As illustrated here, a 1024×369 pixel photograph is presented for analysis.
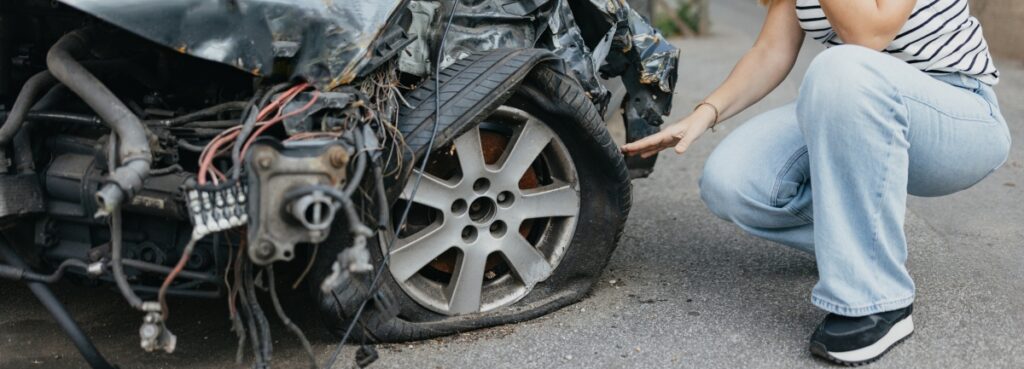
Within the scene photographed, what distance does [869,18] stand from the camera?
2.72m

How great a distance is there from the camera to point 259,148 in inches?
83.4

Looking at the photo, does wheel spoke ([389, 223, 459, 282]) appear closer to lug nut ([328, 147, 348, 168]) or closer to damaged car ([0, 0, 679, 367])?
damaged car ([0, 0, 679, 367])

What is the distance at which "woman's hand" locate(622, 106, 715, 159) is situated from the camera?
3.04 metres

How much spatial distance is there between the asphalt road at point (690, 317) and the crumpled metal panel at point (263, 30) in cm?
80

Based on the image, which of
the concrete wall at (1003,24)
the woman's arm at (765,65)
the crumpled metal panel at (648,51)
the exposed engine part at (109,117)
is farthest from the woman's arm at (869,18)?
the concrete wall at (1003,24)

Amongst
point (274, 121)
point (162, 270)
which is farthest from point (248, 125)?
point (162, 270)

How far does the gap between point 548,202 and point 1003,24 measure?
587 centimetres

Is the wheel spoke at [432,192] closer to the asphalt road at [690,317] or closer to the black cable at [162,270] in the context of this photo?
the asphalt road at [690,317]

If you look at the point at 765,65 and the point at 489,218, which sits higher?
the point at 765,65

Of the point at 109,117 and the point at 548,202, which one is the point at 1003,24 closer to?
the point at 548,202

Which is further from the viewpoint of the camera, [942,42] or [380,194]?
[942,42]

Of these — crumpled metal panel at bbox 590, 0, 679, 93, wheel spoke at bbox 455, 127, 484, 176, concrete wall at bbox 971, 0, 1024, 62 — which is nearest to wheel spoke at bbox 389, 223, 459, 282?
wheel spoke at bbox 455, 127, 484, 176

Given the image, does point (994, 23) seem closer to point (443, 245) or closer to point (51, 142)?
point (443, 245)

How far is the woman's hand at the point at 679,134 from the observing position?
304 cm
